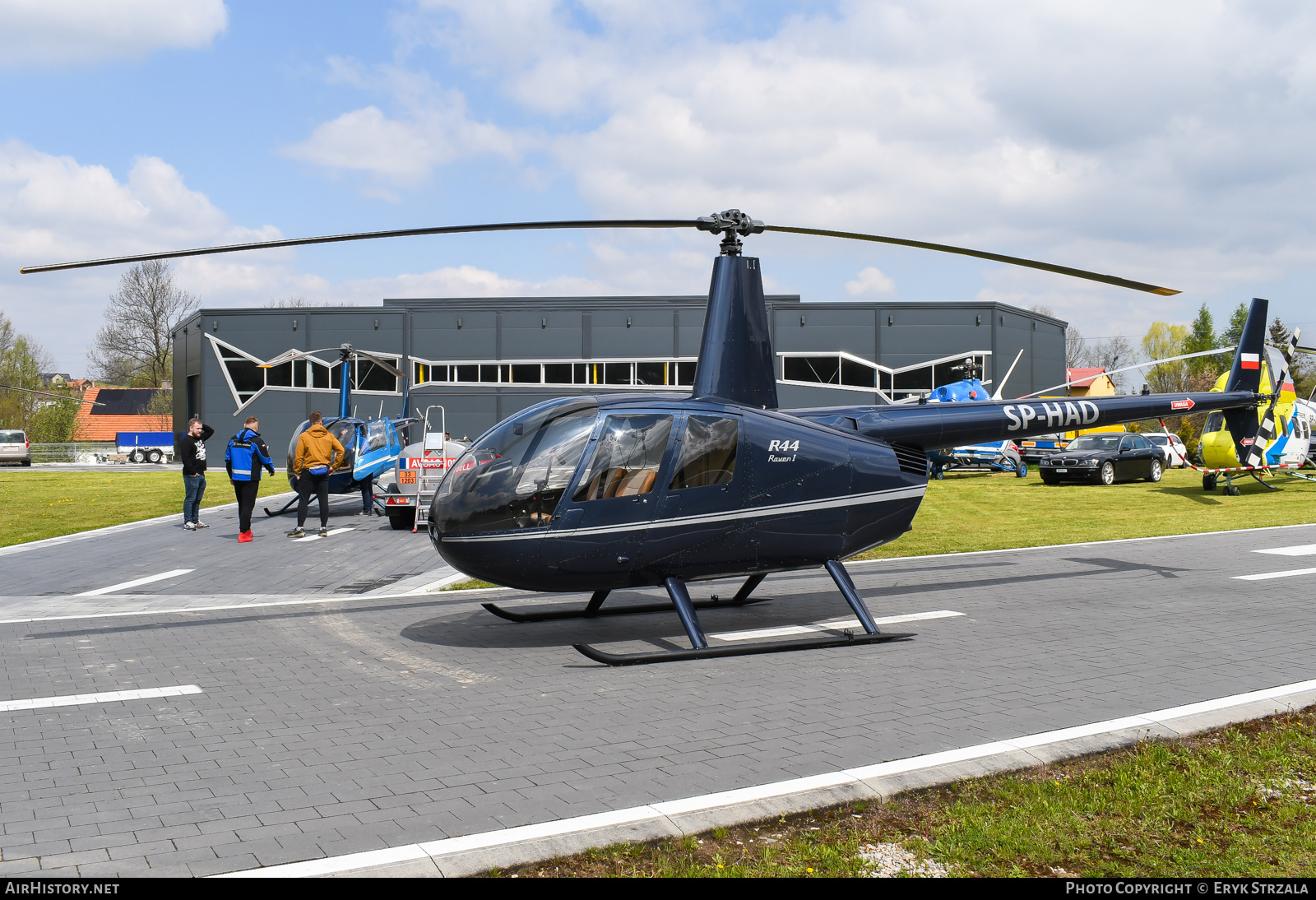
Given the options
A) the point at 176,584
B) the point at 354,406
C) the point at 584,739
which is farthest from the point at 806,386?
the point at 584,739

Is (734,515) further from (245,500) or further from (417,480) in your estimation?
(245,500)

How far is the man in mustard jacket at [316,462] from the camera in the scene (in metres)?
15.3

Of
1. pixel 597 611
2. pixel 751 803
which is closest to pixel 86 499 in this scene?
pixel 597 611

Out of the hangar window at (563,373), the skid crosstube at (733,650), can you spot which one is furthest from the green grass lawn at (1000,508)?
the hangar window at (563,373)

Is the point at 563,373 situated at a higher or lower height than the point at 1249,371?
higher

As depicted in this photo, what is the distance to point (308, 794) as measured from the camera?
4500 mm

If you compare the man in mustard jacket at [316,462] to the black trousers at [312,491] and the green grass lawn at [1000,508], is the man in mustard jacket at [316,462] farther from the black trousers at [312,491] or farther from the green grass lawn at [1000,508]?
the green grass lawn at [1000,508]

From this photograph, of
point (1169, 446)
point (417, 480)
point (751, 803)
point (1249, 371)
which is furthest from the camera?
point (1169, 446)

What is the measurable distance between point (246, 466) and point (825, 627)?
35.2ft

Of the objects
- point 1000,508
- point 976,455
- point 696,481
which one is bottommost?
point 1000,508

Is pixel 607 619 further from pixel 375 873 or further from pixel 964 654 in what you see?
pixel 375 873

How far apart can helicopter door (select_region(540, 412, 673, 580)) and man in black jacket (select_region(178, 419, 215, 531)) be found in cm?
1104

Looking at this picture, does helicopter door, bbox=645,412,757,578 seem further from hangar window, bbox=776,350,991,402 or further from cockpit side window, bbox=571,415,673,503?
hangar window, bbox=776,350,991,402

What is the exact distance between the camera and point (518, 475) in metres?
7.21
